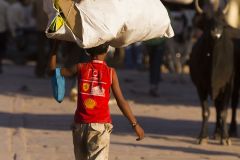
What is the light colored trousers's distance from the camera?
28.3 feet

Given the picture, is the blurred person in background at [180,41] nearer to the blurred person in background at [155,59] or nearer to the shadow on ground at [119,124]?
the blurred person in background at [155,59]

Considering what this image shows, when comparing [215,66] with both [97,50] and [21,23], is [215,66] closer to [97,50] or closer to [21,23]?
[97,50]

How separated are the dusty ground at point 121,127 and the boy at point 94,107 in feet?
9.88

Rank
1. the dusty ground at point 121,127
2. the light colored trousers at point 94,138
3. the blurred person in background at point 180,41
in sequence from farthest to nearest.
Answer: the blurred person in background at point 180,41, the dusty ground at point 121,127, the light colored trousers at point 94,138

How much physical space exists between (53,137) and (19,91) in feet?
26.2

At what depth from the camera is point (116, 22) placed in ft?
28.3

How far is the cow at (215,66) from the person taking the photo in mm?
14062

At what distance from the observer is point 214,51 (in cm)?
1408

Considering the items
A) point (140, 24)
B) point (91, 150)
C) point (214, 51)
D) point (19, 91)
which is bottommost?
point (19, 91)

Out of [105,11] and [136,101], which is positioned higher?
[105,11]

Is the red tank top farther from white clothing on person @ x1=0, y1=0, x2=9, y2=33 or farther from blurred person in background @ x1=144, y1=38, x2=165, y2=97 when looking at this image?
white clothing on person @ x1=0, y1=0, x2=9, y2=33

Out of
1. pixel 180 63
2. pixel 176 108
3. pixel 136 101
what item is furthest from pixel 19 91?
pixel 180 63

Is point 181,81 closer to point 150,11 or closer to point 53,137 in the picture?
point 53,137

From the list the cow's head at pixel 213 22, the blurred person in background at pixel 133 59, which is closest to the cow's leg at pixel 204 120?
the cow's head at pixel 213 22
